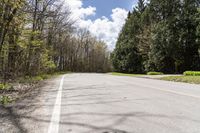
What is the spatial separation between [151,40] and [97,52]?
4739 centimetres

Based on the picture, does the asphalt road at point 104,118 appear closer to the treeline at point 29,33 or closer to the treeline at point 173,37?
the treeline at point 29,33

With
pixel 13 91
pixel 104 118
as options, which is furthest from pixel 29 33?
pixel 104 118

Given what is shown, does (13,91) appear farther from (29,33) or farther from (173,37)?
(173,37)

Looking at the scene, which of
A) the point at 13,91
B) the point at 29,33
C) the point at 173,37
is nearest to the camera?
the point at 13,91

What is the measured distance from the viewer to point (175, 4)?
146 feet

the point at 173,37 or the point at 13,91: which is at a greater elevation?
the point at 173,37

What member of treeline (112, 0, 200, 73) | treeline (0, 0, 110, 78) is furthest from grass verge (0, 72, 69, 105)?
treeline (112, 0, 200, 73)

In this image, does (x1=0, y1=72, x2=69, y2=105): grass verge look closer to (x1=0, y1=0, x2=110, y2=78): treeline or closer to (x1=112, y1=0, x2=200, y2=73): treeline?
(x1=0, y1=0, x2=110, y2=78): treeline

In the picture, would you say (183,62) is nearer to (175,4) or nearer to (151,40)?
(151,40)

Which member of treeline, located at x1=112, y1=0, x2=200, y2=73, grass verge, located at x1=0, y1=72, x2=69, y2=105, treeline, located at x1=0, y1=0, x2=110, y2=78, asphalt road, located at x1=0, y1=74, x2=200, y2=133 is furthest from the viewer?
treeline, located at x1=112, y1=0, x2=200, y2=73

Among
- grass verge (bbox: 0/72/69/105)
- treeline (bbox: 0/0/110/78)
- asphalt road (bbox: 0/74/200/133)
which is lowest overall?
asphalt road (bbox: 0/74/200/133)

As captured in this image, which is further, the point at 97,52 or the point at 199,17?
the point at 97,52

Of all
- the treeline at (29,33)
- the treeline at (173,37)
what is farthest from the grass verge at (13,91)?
the treeline at (173,37)

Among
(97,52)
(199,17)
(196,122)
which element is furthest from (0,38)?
(97,52)
